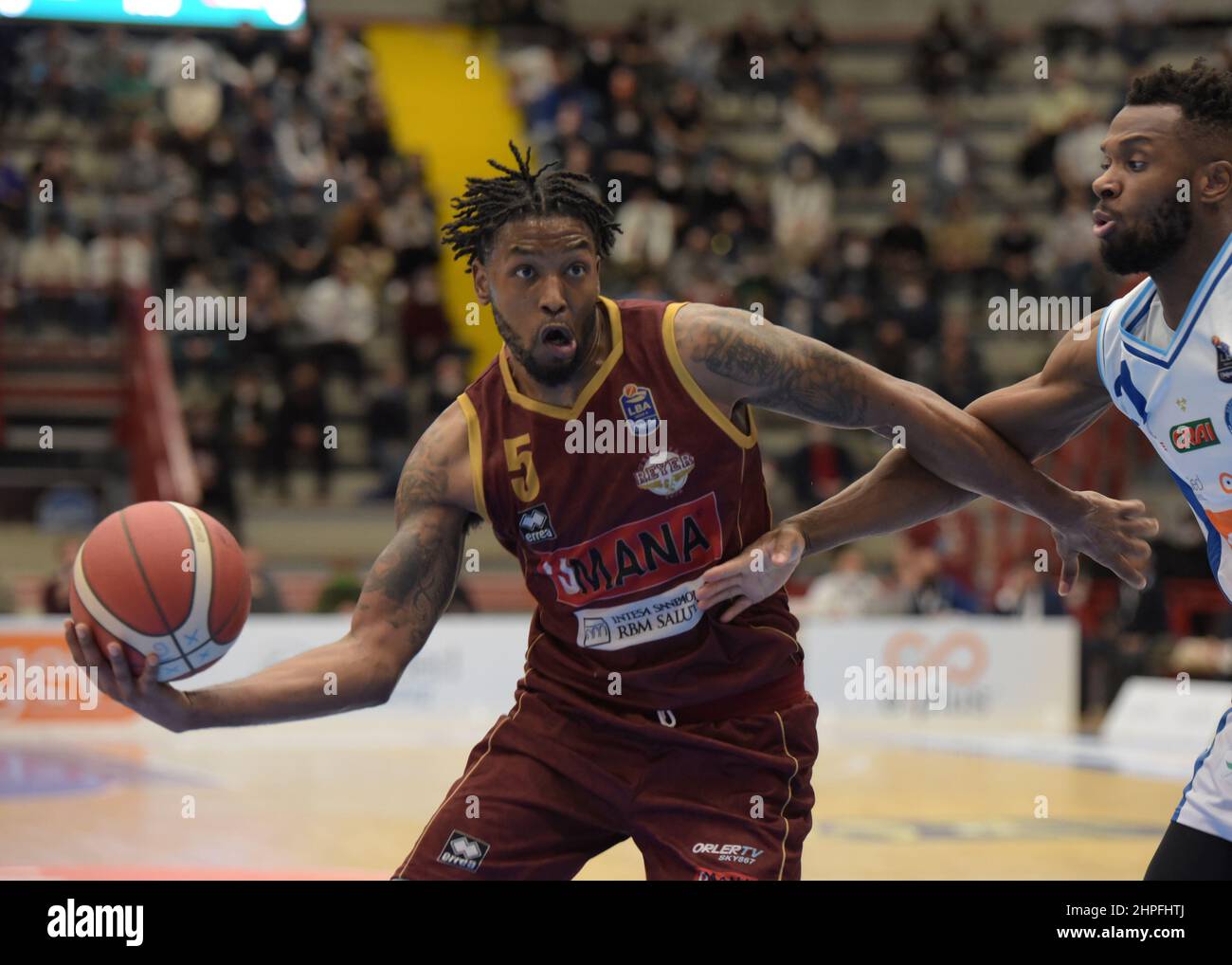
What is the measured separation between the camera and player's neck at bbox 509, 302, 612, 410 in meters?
4.38

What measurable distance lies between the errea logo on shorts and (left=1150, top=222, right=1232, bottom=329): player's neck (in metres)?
1.76

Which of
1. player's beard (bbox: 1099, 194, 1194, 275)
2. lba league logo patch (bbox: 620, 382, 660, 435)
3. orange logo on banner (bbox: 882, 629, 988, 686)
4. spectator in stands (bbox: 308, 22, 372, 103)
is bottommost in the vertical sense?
orange logo on banner (bbox: 882, 629, 988, 686)

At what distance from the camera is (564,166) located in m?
14.8

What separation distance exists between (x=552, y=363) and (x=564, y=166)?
35.4ft

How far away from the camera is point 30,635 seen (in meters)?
12.1

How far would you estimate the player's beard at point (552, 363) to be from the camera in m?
4.29

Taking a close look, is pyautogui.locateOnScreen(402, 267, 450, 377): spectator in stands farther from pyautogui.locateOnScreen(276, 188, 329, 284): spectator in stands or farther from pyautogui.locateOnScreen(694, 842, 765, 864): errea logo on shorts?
pyautogui.locateOnScreen(694, 842, 765, 864): errea logo on shorts

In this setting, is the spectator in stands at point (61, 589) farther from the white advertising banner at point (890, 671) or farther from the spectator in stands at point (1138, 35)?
the spectator in stands at point (1138, 35)

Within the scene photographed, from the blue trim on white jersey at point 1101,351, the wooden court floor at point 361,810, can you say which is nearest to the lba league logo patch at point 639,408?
the blue trim on white jersey at point 1101,351

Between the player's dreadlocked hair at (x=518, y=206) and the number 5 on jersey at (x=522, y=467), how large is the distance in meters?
0.52

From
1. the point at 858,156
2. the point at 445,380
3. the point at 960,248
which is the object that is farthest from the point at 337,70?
the point at 960,248

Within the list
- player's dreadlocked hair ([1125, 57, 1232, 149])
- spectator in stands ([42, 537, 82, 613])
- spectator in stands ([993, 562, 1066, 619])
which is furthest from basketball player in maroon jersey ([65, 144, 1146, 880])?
spectator in stands ([993, 562, 1066, 619])

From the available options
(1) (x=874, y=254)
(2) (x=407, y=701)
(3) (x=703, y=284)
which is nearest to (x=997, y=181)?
(1) (x=874, y=254)
